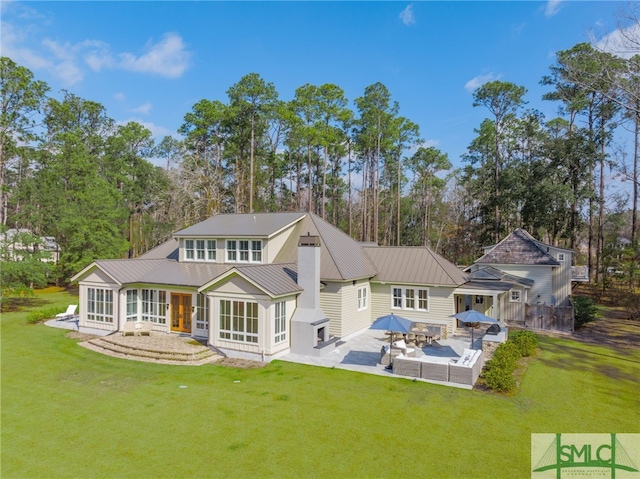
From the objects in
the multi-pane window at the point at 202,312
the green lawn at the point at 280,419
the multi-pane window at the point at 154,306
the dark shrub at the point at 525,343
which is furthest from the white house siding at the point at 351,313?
the multi-pane window at the point at 154,306

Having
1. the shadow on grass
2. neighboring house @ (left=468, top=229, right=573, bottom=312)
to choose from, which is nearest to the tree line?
neighboring house @ (left=468, top=229, right=573, bottom=312)

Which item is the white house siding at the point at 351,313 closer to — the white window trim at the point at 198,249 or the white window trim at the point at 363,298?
the white window trim at the point at 363,298

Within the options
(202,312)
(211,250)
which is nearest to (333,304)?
(202,312)

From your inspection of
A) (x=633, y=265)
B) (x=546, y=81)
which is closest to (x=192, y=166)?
(x=546, y=81)

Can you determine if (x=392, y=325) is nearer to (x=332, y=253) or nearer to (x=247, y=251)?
(x=332, y=253)

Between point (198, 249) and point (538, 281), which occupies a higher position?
point (198, 249)

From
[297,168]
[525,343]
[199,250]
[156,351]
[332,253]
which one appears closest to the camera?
[156,351]

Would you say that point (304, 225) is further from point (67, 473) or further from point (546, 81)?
point (546, 81)
